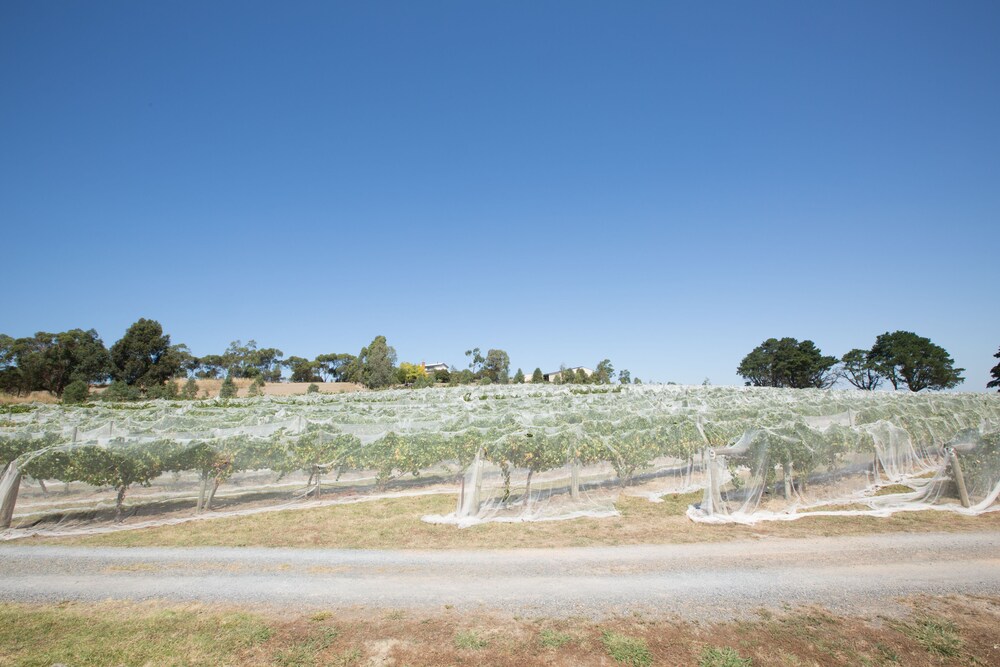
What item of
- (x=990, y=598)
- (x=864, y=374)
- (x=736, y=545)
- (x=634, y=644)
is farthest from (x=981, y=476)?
(x=864, y=374)

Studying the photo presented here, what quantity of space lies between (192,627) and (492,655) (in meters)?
4.43

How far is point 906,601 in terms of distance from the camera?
699 cm

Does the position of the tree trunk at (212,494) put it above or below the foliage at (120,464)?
below

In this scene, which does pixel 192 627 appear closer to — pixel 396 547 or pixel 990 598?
pixel 396 547

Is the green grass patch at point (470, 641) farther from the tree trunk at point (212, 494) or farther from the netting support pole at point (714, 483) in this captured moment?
the tree trunk at point (212, 494)

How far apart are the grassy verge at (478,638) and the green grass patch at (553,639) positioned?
0.02 meters

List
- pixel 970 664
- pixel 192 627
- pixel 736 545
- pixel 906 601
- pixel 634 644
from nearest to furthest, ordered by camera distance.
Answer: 1. pixel 970 664
2. pixel 634 644
3. pixel 192 627
4. pixel 906 601
5. pixel 736 545

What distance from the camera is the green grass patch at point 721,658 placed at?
5.48 metres

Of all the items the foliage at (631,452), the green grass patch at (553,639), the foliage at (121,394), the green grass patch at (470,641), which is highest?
the foliage at (121,394)

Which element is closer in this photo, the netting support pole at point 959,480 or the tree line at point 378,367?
the netting support pole at point 959,480

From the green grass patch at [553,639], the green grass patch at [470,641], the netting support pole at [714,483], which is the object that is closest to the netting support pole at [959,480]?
the netting support pole at [714,483]

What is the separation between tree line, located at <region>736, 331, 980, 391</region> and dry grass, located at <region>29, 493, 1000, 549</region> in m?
88.6

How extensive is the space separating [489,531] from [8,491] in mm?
12106

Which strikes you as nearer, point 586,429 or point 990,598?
point 990,598
